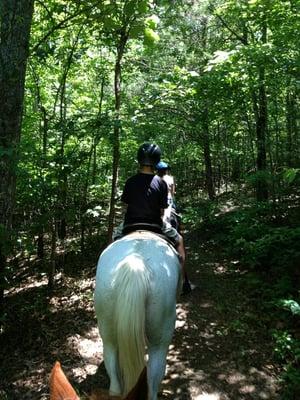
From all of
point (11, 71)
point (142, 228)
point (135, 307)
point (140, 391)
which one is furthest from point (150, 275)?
point (11, 71)

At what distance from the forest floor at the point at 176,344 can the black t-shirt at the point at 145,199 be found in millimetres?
2132

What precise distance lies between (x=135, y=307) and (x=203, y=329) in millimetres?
3678

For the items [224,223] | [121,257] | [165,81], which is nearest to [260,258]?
[224,223]

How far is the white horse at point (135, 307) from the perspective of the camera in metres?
2.94

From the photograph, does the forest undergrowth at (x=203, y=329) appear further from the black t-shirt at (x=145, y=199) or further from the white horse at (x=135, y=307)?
the black t-shirt at (x=145, y=199)

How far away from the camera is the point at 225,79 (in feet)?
25.2

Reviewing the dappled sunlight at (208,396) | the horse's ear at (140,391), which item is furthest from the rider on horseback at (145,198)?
the horse's ear at (140,391)

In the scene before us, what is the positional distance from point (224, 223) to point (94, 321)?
20.6ft

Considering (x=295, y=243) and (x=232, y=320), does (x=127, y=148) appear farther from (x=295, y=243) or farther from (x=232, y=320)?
(x=232, y=320)

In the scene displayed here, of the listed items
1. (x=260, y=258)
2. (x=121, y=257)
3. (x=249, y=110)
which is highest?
(x=249, y=110)

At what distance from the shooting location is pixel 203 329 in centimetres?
627

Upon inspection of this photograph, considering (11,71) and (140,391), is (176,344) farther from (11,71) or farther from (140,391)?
(140,391)

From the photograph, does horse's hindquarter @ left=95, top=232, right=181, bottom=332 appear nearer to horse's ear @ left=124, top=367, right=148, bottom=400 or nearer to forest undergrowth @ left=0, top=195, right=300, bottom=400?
forest undergrowth @ left=0, top=195, right=300, bottom=400

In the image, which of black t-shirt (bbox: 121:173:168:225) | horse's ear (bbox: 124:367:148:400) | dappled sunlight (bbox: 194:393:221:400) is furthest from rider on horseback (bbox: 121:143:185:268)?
horse's ear (bbox: 124:367:148:400)
